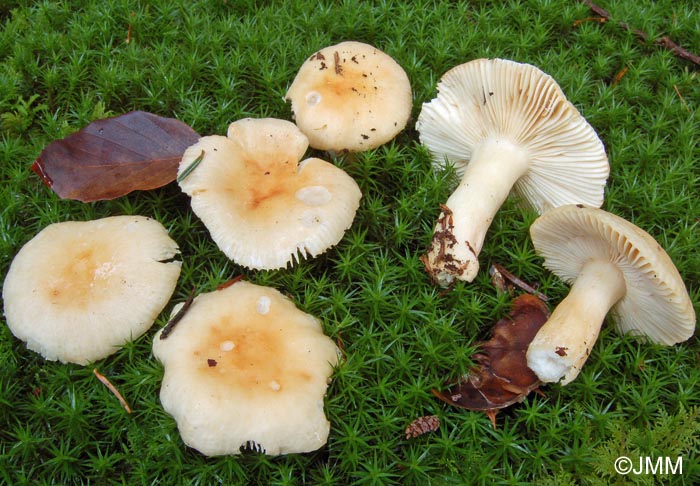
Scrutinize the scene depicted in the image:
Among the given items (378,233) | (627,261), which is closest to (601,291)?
(627,261)

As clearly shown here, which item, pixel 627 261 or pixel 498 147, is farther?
pixel 498 147

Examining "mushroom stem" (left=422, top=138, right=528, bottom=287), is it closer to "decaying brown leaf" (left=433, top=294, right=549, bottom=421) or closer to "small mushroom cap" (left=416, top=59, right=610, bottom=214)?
"small mushroom cap" (left=416, top=59, right=610, bottom=214)

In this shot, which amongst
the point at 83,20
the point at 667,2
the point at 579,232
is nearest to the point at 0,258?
the point at 83,20

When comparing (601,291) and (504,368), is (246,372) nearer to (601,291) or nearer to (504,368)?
(504,368)

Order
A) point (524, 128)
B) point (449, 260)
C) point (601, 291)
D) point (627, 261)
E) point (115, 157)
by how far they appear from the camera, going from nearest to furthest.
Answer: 1. point (627, 261)
2. point (601, 291)
3. point (449, 260)
4. point (524, 128)
5. point (115, 157)

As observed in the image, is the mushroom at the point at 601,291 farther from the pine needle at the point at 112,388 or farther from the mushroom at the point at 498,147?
the pine needle at the point at 112,388

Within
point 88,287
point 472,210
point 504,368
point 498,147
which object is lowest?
point 504,368

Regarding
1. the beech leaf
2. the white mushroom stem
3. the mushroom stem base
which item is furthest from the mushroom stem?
the beech leaf
